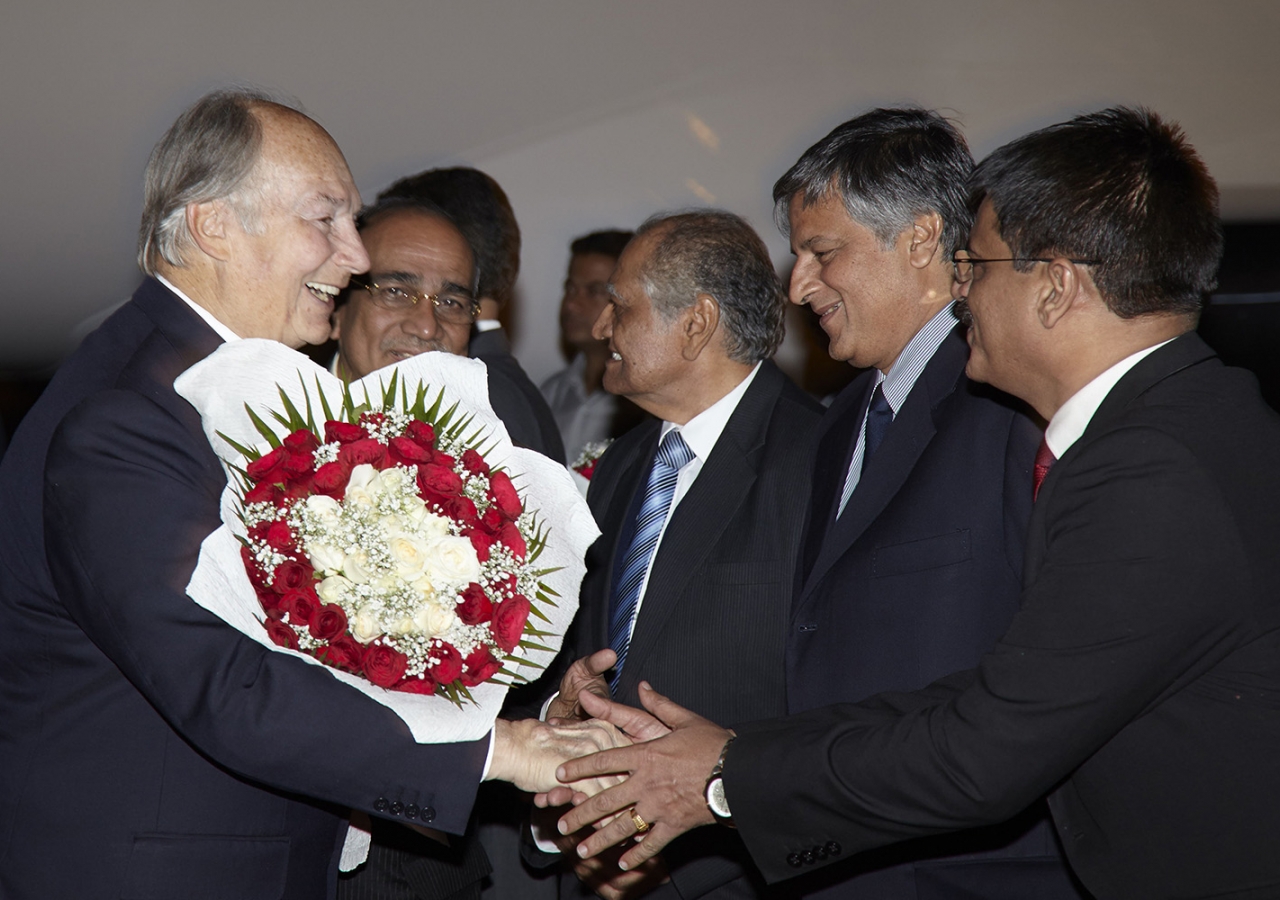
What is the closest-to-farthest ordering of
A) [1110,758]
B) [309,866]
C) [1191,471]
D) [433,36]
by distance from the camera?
[1191,471]
[1110,758]
[309,866]
[433,36]

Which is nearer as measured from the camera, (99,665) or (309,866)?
(99,665)

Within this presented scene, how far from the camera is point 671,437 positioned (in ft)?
9.95

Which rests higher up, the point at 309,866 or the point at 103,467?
the point at 103,467

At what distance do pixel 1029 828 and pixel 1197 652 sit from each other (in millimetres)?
685

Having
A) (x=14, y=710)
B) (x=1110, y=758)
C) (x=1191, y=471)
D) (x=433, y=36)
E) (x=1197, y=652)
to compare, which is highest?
(x=433, y=36)

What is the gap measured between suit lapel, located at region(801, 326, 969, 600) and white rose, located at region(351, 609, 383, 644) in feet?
3.23

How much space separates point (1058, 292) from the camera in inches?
75.7

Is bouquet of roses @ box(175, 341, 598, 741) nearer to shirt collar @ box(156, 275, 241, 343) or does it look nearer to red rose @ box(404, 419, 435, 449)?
red rose @ box(404, 419, 435, 449)

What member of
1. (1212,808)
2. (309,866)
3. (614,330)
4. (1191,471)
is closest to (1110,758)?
(1212,808)

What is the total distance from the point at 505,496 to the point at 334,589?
0.33 m

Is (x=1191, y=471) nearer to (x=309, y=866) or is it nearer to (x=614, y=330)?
(x=309, y=866)

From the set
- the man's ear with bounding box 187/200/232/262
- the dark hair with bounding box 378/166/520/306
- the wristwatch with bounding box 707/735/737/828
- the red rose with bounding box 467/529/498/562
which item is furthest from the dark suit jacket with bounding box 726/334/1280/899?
the dark hair with bounding box 378/166/520/306

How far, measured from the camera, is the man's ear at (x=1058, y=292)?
190cm

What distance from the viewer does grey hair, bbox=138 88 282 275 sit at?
2.01 metres
